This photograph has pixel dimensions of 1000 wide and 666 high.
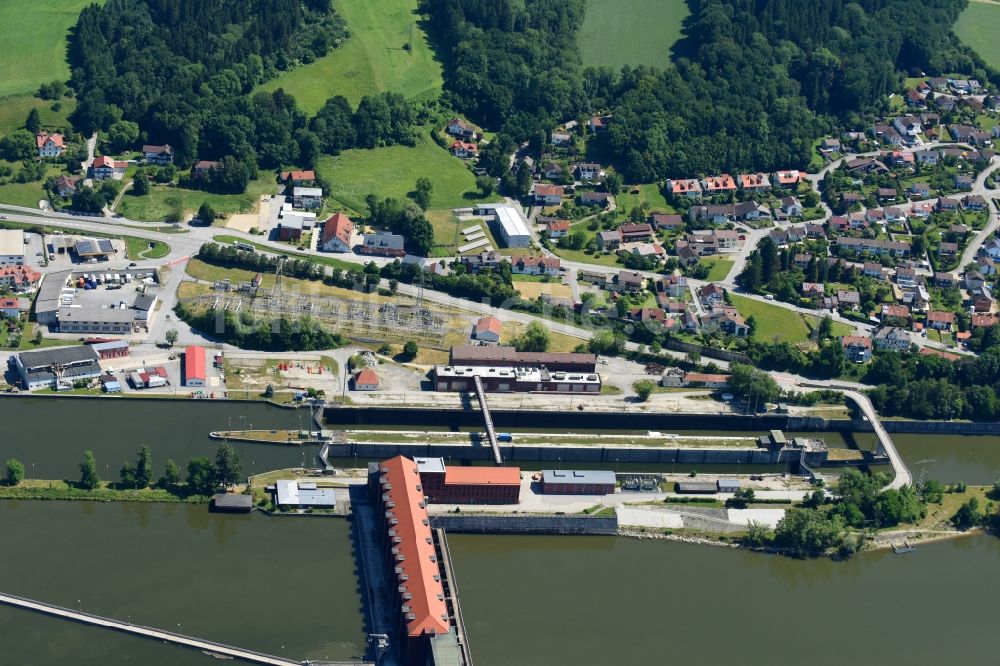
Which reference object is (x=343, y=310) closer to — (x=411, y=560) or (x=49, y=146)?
(x=411, y=560)

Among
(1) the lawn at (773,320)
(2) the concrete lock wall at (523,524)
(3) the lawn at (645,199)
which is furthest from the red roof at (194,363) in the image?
(3) the lawn at (645,199)

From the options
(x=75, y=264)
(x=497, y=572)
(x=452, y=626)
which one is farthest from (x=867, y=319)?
(x=75, y=264)

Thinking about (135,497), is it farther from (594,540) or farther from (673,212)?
(673,212)

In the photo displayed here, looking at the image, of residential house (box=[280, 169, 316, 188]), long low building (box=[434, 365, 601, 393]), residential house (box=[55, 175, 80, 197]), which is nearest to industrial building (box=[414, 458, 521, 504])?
long low building (box=[434, 365, 601, 393])

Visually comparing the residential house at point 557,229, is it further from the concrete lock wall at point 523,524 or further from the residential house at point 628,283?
the concrete lock wall at point 523,524

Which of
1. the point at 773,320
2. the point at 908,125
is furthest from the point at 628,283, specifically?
the point at 908,125

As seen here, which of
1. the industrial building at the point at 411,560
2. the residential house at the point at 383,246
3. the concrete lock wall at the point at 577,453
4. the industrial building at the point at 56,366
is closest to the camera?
the industrial building at the point at 411,560
